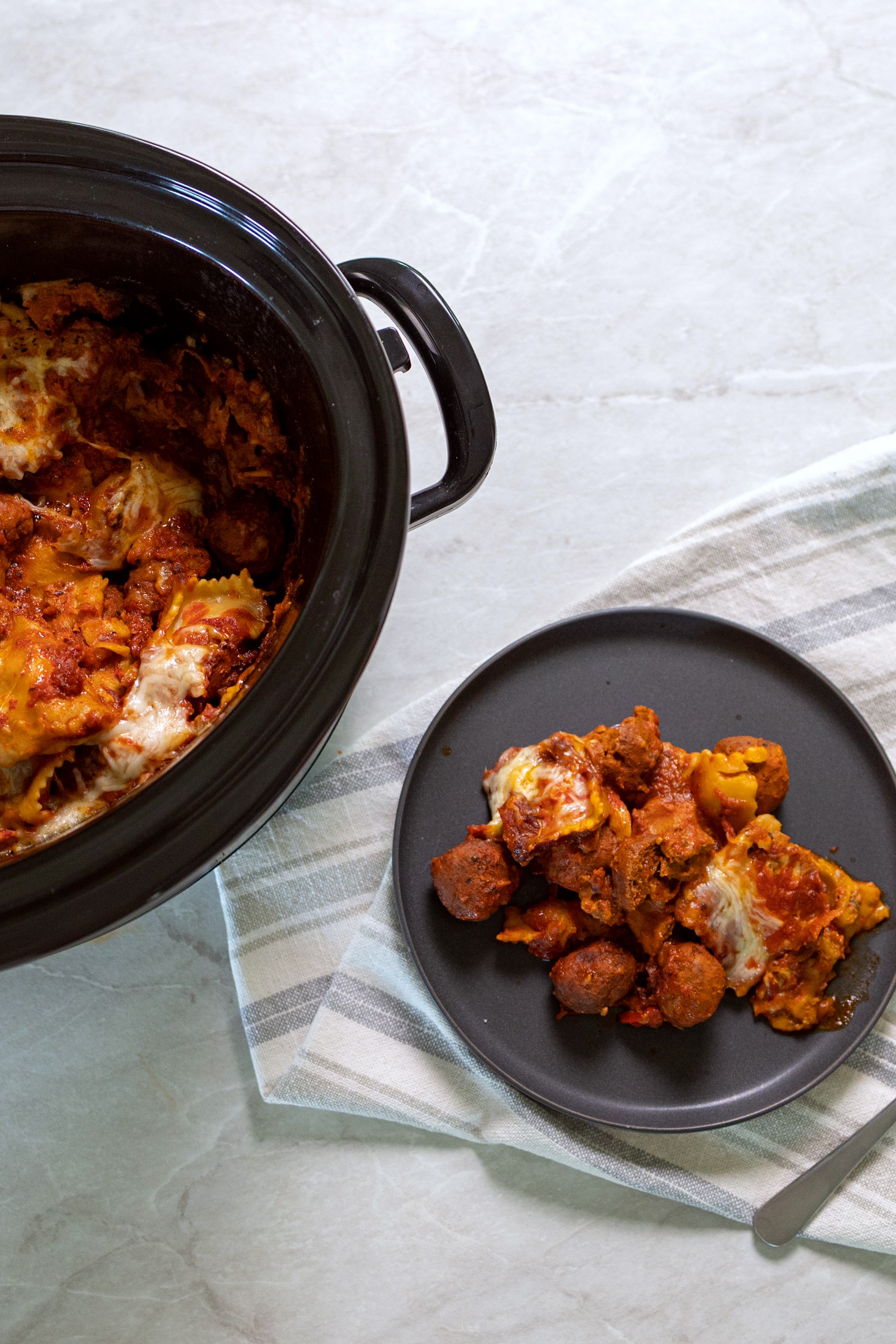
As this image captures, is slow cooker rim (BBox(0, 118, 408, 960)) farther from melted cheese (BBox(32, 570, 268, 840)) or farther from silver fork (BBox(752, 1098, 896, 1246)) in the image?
silver fork (BBox(752, 1098, 896, 1246))

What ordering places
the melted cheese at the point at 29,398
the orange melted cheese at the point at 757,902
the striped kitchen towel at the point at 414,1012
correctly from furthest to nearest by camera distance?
the striped kitchen towel at the point at 414,1012
the orange melted cheese at the point at 757,902
the melted cheese at the point at 29,398

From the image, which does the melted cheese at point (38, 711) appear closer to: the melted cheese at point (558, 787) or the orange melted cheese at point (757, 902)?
the melted cheese at point (558, 787)

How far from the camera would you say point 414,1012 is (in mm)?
1312

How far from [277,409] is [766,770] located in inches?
27.2

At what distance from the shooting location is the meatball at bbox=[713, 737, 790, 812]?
1.25 meters

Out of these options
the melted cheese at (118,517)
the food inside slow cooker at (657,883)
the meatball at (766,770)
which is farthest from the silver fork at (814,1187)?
the melted cheese at (118,517)

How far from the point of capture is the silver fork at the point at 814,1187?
1.28 meters

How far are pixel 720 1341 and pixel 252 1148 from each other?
0.65 meters

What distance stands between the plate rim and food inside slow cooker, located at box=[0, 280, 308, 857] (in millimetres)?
308

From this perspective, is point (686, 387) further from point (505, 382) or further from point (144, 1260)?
point (144, 1260)

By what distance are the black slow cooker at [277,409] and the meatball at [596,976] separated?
469 mm

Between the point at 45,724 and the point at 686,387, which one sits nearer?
the point at 45,724

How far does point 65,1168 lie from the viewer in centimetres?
135

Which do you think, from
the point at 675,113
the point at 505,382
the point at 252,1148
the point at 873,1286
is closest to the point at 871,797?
the point at 873,1286
